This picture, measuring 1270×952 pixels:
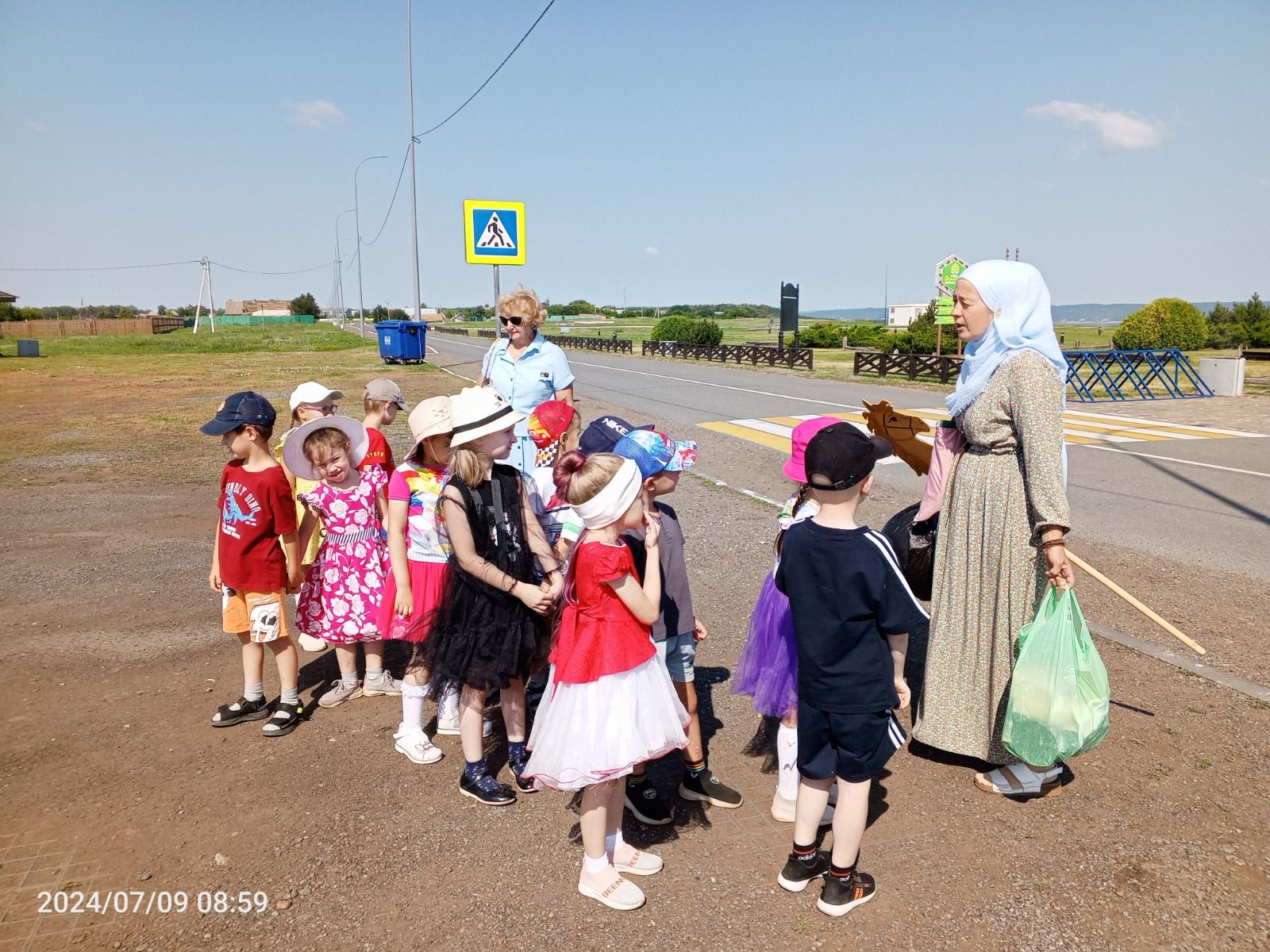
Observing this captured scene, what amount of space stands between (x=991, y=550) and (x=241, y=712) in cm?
354

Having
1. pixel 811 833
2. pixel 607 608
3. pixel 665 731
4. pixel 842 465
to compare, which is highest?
pixel 842 465

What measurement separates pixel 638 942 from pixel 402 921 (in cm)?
77

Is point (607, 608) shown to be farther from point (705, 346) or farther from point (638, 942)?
point (705, 346)

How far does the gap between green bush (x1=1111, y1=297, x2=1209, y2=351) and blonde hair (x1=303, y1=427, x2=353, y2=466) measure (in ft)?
109

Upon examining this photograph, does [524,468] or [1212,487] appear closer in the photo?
[524,468]

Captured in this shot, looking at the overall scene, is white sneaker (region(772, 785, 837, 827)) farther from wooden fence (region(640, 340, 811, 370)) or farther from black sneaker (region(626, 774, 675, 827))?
wooden fence (region(640, 340, 811, 370))

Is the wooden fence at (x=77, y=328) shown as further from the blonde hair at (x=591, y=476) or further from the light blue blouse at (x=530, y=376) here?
the blonde hair at (x=591, y=476)

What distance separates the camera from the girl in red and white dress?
270cm

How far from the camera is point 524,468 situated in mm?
4637

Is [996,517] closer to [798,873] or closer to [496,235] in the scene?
[798,873]

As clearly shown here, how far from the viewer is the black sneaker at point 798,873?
283 centimetres

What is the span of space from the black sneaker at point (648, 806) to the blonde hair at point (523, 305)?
99.9 inches

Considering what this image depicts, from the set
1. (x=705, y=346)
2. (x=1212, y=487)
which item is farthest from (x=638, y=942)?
(x=705, y=346)

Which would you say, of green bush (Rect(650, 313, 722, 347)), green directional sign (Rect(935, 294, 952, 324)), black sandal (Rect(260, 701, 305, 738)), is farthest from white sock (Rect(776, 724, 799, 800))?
green bush (Rect(650, 313, 722, 347))
